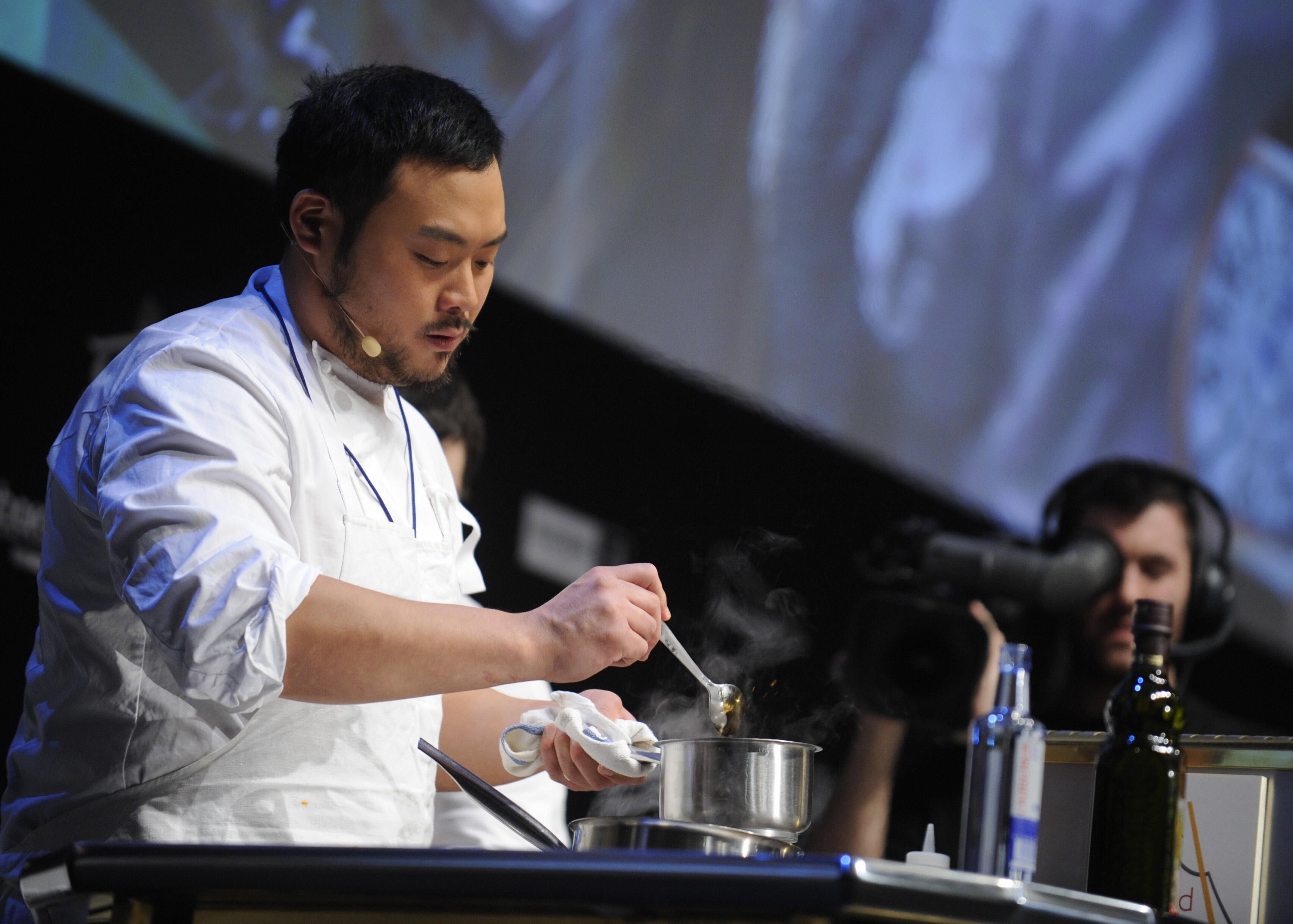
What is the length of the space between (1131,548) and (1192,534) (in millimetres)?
165

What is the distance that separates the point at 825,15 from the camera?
304cm

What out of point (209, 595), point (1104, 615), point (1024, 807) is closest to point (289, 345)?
point (209, 595)

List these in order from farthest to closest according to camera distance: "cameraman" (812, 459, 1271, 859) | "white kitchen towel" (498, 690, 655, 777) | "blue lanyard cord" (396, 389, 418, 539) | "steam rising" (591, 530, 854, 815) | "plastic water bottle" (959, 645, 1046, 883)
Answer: "cameraman" (812, 459, 1271, 859) < "steam rising" (591, 530, 854, 815) < "blue lanyard cord" (396, 389, 418, 539) < "white kitchen towel" (498, 690, 655, 777) < "plastic water bottle" (959, 645, 1046, 883)

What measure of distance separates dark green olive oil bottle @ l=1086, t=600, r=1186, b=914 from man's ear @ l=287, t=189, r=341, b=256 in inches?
39.9

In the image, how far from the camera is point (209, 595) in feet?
3.43

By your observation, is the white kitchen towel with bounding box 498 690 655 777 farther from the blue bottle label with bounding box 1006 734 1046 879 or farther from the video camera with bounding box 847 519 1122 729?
the video camera with bounding box 847 519 1122 729

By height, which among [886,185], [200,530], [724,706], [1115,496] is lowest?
[724,706]

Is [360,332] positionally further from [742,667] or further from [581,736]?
[742,667]

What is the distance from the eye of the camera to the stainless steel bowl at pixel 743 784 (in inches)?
48.8

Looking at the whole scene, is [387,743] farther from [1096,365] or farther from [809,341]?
[1096,365]

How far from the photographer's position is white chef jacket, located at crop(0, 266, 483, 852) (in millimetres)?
1068

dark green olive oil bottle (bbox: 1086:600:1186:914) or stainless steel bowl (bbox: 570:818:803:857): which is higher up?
dark green olive oil bottle (bbox: 1086:600:1186:914)

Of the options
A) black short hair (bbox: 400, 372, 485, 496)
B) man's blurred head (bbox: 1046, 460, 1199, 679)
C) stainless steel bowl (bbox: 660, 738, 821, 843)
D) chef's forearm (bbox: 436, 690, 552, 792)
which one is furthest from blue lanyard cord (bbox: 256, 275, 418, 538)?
man's blurred head (bbox: 1046, 460, 1199, 679)

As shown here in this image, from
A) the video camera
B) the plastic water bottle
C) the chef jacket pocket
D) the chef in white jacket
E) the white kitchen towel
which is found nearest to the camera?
the plastic water bottle
